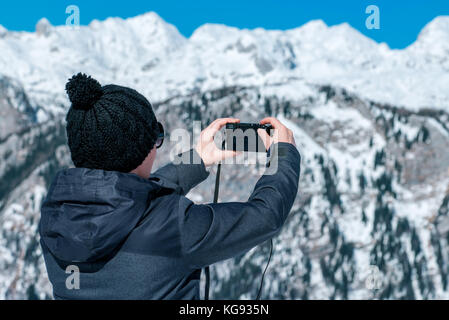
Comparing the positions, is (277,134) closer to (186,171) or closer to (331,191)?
(186,171)

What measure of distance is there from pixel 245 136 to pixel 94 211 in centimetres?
152

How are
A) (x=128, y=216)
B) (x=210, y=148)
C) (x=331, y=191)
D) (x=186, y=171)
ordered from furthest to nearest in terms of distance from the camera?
(x=331, y=191) < (x=186, y=171) < (x=210, y=148) < (x=128, y=216)

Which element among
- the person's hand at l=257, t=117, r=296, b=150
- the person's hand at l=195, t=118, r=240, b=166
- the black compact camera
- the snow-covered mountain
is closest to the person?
the person's hand at l=257, t=117, r=296, b=150

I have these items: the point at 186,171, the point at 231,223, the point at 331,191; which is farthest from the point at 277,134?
the point at 331,191

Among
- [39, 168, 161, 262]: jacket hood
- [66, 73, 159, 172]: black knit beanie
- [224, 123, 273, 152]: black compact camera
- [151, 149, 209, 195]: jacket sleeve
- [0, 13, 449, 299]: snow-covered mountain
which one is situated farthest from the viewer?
[0, 13, 449, 299]: snow-covered mountain

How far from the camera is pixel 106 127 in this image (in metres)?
3.19

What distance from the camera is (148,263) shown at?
3.13 meters

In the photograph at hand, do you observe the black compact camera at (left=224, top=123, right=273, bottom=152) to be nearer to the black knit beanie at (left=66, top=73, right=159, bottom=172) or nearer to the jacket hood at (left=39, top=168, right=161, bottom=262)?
the black knit beanie at (left=66, top=73, right=159, bottom=172)

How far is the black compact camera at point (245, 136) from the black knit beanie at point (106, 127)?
3.02 feet

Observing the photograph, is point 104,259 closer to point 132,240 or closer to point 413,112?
point 132,240

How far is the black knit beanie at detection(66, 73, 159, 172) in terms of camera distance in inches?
126

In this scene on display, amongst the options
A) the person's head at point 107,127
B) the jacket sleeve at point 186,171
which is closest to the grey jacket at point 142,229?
the person's head at point 107,127
